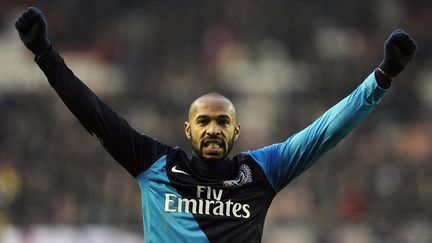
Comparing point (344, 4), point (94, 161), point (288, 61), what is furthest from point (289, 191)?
point (344, 4)

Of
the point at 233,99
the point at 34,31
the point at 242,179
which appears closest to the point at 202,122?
the point at 242,179

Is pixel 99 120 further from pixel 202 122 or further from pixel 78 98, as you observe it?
pixel 202 122

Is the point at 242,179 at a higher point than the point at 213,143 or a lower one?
lower

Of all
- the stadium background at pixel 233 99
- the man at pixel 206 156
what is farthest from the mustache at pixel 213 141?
the stadium background at pixel 233 99

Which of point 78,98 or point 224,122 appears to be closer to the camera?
point 78,98

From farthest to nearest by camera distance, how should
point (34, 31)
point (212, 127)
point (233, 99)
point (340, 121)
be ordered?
point (233, 99) → point (340, 121) → point (212, 127) → point (34, 31)

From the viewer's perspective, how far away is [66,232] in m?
12.5

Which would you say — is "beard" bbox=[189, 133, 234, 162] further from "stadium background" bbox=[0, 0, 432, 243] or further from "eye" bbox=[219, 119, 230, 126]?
"stadium background" bbox=[0, 0, 432, 243]

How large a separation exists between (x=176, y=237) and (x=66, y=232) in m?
8.01

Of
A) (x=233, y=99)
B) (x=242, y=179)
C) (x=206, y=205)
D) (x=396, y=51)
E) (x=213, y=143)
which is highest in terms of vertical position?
(x=233, y=99)

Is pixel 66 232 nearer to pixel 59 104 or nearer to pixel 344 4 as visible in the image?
pixel 59 104

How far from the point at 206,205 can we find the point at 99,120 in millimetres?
656

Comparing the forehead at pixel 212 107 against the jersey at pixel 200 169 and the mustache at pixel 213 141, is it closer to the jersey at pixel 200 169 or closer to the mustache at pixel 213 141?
the mustache at pixel 213 141

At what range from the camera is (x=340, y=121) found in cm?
481
